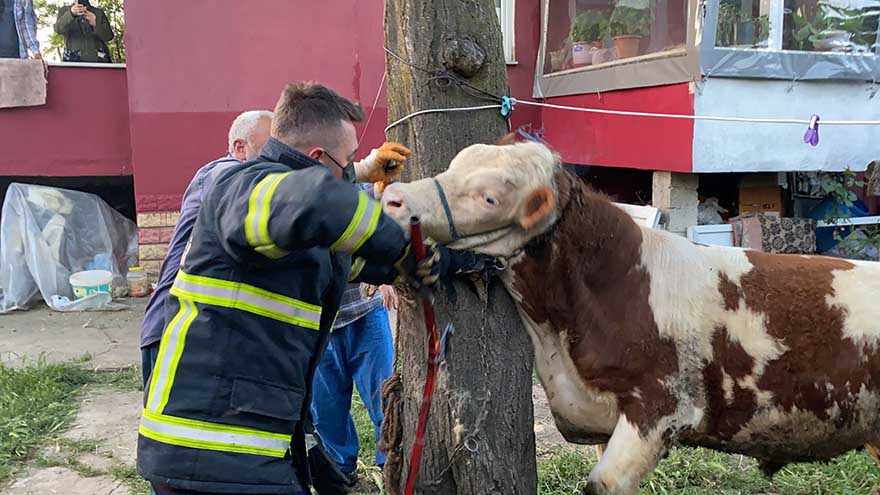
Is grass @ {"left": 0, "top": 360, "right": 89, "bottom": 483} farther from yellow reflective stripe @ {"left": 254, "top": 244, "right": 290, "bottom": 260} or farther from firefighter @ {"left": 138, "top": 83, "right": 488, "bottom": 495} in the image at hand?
yellow reflective stripe @ {"left": 254, "top": 244, "right": 290, "bottom": 260}

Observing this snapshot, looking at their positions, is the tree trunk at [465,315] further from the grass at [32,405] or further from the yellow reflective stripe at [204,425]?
the grass at [32,405]

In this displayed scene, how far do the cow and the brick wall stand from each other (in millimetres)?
6511

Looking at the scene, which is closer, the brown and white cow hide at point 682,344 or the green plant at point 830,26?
the brown and white cow hide at point 682,344

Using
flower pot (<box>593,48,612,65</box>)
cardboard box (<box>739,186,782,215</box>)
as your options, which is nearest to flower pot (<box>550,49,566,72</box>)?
flower pot (<box>593,48,612,65</box>)


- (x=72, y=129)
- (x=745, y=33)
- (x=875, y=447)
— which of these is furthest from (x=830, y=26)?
(x=72, y=129)

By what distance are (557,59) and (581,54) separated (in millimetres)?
515

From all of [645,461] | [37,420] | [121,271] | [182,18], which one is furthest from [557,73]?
[645,461]

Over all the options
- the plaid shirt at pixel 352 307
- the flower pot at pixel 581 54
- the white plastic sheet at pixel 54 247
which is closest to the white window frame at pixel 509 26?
the flower pot at pixel 581 54

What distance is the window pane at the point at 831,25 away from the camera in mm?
6660

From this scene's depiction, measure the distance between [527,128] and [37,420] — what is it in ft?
11.9

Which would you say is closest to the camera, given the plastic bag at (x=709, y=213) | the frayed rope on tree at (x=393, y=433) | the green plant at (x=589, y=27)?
the frayed rope on tree at (x=393, y=433)

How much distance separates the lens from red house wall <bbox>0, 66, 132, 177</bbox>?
→ 8203 mm

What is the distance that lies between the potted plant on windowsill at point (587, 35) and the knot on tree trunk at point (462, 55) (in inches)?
233

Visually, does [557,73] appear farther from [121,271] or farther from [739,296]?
[739,296]
